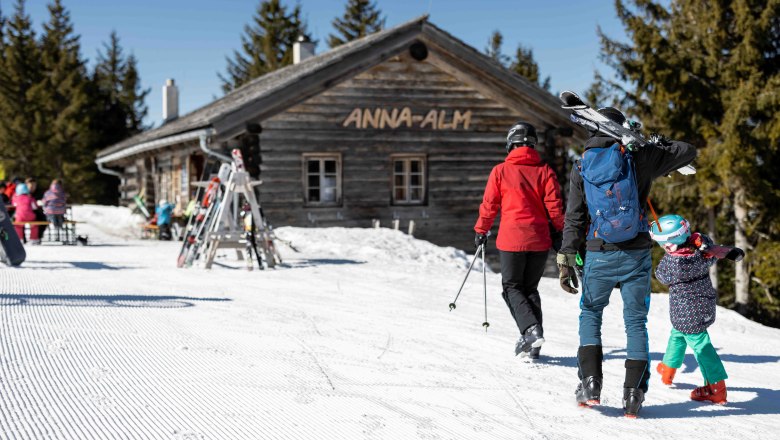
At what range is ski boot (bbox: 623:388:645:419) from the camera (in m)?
4.62

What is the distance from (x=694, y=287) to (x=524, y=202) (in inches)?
53.0

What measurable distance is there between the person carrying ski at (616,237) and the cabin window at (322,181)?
45.9ft

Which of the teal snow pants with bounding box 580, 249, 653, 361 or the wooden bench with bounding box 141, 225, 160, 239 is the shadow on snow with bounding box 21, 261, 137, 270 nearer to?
the wooden bench with bounding box 141, 225, 160, 239

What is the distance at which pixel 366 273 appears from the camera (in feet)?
38.7

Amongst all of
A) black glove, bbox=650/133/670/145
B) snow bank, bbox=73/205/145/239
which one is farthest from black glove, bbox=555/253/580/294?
snow bank, bbox=73/205/145/239

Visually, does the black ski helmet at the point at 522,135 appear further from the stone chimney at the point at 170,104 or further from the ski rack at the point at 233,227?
the stone chimney at the point at 170,104

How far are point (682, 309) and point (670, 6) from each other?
22.0 meters

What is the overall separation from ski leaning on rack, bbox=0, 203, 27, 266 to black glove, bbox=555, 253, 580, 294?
7.88m

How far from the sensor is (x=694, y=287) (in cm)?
529

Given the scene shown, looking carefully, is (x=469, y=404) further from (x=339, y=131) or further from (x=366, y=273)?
(x=339, y=131)

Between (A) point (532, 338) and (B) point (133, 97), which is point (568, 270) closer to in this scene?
(A) point (532, 338)

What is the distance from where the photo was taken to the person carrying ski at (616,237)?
15.2 feet

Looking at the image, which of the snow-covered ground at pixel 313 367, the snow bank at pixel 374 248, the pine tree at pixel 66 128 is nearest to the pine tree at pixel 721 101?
the snow bank at pixel 374 248

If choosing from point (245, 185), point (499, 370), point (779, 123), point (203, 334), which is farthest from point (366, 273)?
point (779, 123)
